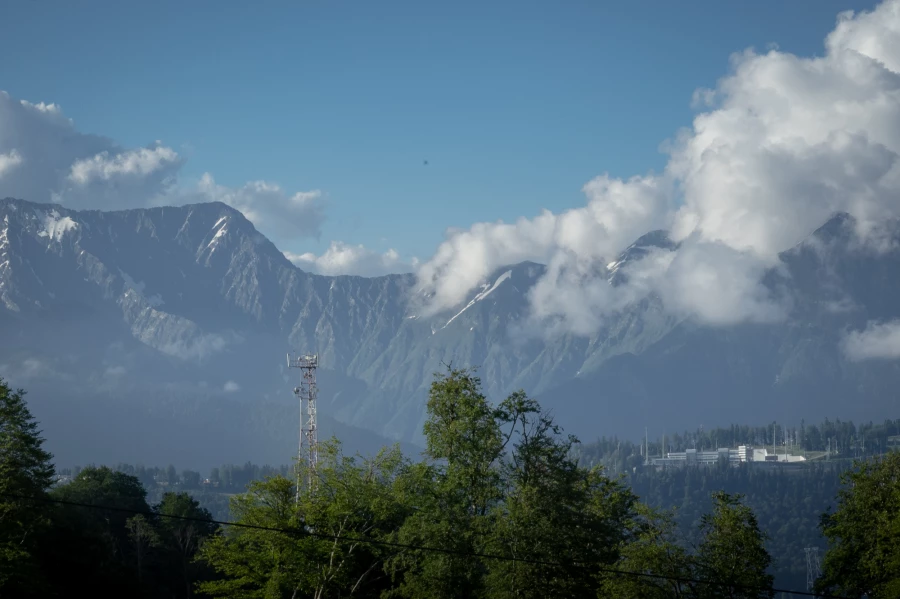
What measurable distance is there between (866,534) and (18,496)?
196ft

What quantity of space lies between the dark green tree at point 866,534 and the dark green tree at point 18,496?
5735 centimetres

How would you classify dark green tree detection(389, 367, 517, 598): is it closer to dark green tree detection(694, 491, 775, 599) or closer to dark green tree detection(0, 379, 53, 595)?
dark green tree detection(694, 491, 775, 599)

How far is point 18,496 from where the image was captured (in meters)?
70.2

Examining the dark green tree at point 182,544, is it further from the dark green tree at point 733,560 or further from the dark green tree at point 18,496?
the dark green tree at point 733,560

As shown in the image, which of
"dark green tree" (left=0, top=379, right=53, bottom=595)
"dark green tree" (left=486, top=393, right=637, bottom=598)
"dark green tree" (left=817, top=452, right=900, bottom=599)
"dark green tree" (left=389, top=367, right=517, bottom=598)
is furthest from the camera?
"dark green tree" (left=817, top=452, right=900, bottom=599)

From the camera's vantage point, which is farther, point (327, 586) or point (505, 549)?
point (327, 586)

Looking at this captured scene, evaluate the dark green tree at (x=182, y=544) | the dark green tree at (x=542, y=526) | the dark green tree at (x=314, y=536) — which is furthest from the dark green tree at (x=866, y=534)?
the dark green tree at (x=182, y=544)

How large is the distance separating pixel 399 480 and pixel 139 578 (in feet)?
167

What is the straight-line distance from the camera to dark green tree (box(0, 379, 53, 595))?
230 feet

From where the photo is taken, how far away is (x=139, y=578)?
112 m

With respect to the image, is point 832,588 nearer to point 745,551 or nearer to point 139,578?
point 745,551

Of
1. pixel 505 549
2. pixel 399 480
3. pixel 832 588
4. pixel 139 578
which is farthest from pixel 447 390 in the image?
pixel 139 578

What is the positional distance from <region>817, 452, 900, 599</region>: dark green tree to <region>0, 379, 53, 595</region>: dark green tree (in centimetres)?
5735

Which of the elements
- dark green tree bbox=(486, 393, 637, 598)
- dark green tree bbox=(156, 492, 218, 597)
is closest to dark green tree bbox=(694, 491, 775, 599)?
dark green tree bbox=(486, 393, 637, 598)
